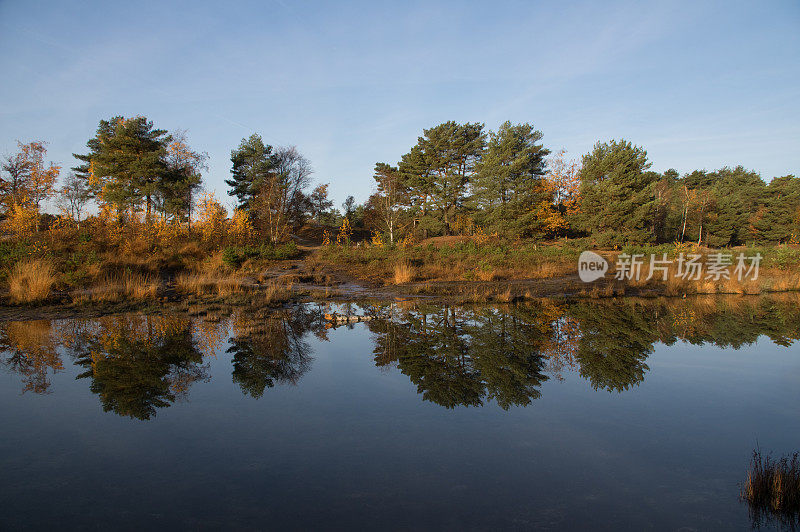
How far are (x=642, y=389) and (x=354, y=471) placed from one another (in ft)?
14.8

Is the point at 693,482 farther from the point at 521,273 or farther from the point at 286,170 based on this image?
the point at 286,170

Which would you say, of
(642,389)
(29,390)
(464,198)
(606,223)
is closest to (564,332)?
(642,389)

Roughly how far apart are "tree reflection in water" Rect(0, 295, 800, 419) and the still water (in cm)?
5

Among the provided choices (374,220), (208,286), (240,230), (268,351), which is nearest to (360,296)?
(208,286)

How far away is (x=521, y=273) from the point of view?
20.8 metres

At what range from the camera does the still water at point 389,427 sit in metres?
3.25

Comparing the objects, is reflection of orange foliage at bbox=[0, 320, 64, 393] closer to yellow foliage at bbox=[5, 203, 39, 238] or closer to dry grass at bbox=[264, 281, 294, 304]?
dry grass at bbox=[264, 281, 294, 304]

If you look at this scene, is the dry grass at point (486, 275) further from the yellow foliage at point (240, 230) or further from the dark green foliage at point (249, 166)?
the dark green foliage at point (249, 166)

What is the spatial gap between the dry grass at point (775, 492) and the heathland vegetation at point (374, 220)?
12835 mm

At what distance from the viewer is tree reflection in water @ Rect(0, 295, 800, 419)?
602 cm

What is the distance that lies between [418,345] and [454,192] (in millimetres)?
33607

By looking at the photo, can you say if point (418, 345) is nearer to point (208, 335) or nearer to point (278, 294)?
point (208, 335)

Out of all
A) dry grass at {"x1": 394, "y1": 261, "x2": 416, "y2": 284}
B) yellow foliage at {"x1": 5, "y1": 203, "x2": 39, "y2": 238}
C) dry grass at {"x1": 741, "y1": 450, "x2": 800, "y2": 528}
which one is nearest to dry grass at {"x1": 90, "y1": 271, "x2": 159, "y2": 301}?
yellow foliage at {"x1": 5, "y1": 203, "x2": 39, "y2": 238}

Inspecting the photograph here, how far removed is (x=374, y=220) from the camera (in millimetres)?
53062
